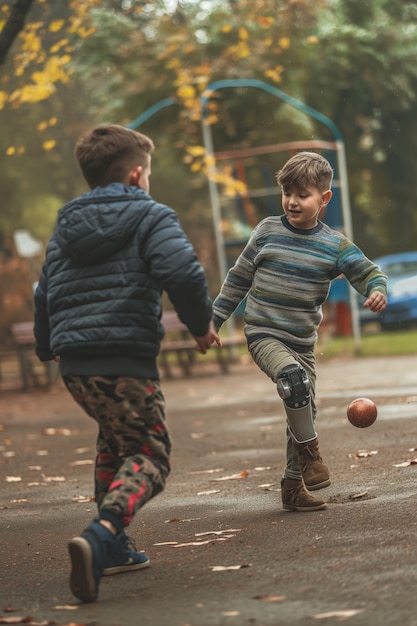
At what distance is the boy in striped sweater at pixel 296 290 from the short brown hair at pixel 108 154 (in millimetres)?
1300

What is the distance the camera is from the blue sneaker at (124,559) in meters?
5.24

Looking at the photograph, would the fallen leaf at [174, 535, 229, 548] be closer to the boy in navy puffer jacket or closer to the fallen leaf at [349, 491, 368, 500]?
the boy in navy puffer jacket

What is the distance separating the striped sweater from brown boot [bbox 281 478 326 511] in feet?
2.06

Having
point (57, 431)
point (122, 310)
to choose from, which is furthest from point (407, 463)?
point (57, 431)

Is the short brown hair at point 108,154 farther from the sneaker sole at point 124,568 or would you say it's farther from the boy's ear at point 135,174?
the sneaker sole at point 124,568

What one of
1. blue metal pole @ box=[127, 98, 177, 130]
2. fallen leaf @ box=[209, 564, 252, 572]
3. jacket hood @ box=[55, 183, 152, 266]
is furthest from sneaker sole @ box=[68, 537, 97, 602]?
blue metal pole @ box=[127, 98, 177, 130]

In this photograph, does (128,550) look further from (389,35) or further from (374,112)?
(374,112)

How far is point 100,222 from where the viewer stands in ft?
16.5

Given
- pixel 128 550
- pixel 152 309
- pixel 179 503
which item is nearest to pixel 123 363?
pixel 152 309

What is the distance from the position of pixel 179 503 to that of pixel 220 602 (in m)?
2.69

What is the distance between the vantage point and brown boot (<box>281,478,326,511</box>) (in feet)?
21.1


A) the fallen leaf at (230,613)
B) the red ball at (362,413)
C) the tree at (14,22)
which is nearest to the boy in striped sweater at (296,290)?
the red ball at (362,413)

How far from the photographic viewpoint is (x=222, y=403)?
14.6 meters

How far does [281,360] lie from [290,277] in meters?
0.39
